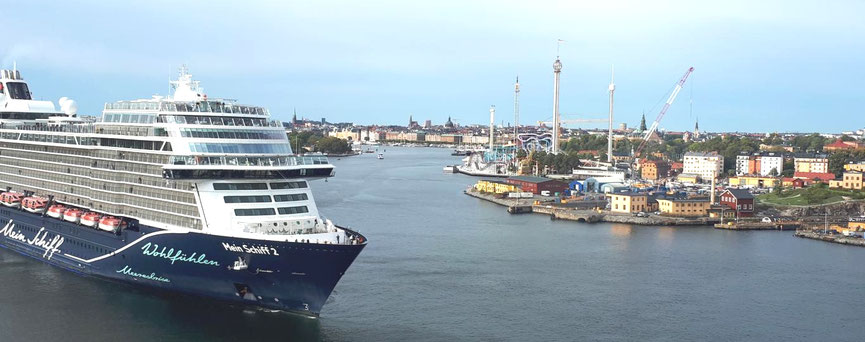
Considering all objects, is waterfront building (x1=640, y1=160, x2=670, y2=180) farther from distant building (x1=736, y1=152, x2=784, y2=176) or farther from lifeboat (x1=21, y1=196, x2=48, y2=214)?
lifeboat (x1=21, y1=196, x2=48, y2=214)

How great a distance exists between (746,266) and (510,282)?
7261 mm

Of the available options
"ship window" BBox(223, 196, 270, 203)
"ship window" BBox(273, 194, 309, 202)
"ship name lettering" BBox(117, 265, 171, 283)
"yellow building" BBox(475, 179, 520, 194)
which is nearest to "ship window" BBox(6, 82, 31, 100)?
"ship name lettering" BBox(117, 265, 171, 283)

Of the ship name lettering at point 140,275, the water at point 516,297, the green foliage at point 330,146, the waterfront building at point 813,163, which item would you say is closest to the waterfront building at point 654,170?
the waterfront building at point 813,163

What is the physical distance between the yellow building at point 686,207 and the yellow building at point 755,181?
15267 millimetres

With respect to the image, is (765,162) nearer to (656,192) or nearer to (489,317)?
(656,192)

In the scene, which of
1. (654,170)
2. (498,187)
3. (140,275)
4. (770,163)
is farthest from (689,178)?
(140,275)

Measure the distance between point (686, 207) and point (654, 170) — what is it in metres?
22.7

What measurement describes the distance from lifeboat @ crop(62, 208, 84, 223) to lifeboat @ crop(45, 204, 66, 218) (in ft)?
0.60

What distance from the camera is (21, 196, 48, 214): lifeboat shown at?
1695 centimetres

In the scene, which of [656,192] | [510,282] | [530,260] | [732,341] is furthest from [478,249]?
[656,192]

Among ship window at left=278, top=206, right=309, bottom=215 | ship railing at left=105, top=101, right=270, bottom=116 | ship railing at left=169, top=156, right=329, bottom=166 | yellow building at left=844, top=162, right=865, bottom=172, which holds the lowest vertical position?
yellow building at left=844, top=162, right=865, bottom=172

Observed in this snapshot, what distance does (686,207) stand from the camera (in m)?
32.1

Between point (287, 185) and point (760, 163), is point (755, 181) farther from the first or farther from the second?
point (287, 185)

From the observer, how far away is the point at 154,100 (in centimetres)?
1495
